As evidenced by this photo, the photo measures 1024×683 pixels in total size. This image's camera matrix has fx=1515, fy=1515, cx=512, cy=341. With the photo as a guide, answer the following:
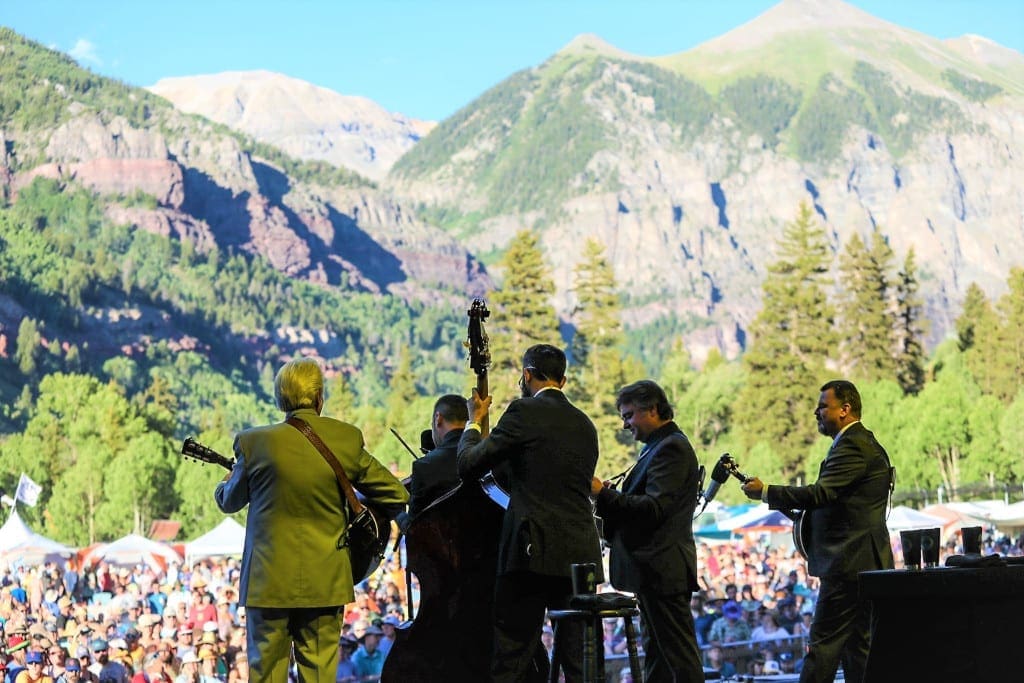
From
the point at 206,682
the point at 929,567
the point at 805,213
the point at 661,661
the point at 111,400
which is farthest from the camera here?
the point at 111,400

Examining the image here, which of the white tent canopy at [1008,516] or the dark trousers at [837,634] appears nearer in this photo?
the dark trousers at [837,634]

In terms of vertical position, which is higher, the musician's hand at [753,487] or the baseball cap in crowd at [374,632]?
the musician's hand at [753,487]

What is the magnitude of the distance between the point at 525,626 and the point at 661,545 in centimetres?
112

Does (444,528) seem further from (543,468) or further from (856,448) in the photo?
(856,448)

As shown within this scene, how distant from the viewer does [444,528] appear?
7441mm

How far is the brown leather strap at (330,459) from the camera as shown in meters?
6.53

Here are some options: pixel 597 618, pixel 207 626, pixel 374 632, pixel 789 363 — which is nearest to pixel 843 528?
pixel 597 618

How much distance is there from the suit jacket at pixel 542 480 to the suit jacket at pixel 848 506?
1904 millimetres

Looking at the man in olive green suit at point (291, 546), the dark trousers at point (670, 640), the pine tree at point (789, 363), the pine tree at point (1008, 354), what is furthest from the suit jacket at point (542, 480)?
the pine tree at point (1008, 354)

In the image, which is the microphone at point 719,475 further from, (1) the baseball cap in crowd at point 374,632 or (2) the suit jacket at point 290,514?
(1) the baseball cap in crowd at point 374,632

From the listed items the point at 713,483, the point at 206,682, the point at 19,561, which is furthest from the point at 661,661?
the point at 19,561

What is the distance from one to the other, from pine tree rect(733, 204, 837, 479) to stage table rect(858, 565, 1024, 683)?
215 ft

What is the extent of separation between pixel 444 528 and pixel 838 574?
2.43 meters

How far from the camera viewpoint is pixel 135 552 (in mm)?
38188
